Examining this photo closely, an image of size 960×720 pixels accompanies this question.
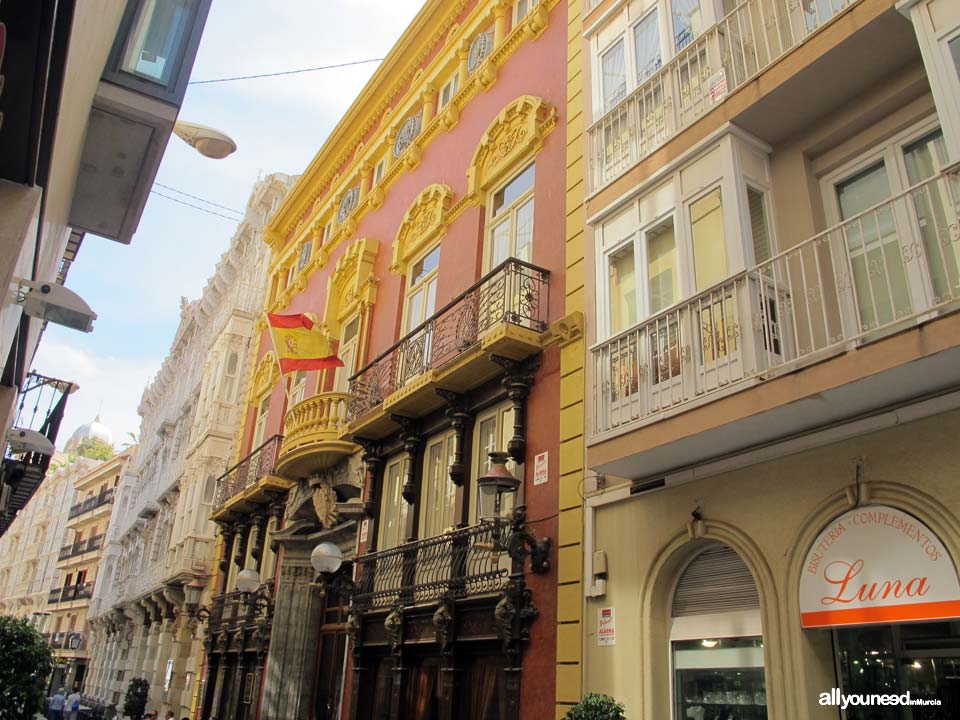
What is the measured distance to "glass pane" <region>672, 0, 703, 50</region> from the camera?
912cm

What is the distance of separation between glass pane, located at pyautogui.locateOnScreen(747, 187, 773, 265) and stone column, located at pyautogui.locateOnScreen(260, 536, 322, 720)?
10322mm

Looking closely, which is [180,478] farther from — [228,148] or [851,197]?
[851,197]

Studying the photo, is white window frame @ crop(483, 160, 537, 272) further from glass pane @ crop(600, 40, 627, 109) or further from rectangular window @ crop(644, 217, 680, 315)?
rectangular window @ crop(644, 217, 680, 315)

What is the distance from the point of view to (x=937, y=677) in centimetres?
553

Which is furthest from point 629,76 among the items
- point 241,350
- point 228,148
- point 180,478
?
point 180,478

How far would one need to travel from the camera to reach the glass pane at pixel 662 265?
27.9 ft

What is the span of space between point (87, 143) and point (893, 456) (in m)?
7.15

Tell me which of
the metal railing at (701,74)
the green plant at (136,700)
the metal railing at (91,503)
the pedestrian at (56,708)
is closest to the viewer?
the metal railing at (701,74)

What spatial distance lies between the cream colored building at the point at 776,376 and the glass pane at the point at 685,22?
52 mm

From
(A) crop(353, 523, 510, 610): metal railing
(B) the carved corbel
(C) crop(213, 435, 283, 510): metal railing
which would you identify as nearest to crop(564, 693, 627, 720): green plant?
(A) crop(353, 523, 510, 610): metal railing

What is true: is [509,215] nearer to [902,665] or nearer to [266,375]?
[902,665]

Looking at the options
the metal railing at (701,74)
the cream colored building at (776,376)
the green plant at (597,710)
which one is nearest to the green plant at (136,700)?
the cream colored building at (776,376)

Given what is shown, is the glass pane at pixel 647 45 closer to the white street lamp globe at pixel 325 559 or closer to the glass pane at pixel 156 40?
the glass pane at pixel 156 40

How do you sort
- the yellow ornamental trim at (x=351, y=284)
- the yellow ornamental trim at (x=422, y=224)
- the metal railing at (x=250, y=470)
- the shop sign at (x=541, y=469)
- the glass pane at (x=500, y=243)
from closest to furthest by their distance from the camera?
the shop sign at (x=541, y=469) → the glass pane at (x=500, y=243) → the yellow ornamental trim at (x=422, y=224) → the yellow ornamental trim at (x=351, y=284) → the metal railing at (x=250, y=470)
